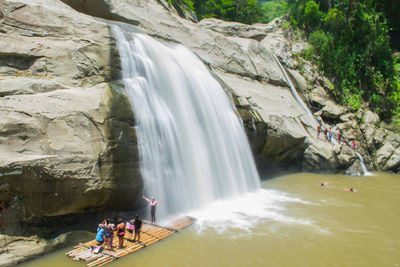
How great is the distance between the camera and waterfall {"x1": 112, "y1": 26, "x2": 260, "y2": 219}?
10.7 metres

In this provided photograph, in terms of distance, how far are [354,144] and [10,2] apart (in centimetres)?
2118

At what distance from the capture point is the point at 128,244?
8211 mm

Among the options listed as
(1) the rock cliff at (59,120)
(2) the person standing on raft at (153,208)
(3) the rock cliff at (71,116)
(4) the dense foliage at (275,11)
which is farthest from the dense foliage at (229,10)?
(2) the person standing on raft at (153,208)

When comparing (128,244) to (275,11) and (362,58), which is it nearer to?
(362,58)

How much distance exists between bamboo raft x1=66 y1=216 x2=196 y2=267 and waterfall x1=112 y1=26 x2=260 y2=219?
1.05 m

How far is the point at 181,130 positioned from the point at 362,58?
844 inches

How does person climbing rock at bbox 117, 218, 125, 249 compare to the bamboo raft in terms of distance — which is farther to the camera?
person climbing rock at bbox 117, 218, 125, 249

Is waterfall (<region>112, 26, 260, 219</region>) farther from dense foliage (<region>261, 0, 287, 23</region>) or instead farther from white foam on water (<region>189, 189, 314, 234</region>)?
dense foliage (<region>261, 0, 287, 23</region>)

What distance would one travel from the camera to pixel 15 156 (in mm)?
7512

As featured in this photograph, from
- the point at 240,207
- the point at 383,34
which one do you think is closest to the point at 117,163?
the point at 240,207

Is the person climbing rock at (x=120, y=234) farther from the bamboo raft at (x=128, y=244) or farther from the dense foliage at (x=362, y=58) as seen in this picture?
the dense foliage at (x=362, y=58)

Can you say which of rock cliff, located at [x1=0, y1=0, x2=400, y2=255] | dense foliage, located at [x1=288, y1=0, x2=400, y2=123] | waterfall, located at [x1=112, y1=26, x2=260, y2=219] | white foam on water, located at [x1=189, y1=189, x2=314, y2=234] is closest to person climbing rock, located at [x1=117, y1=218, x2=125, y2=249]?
rock cliff, located at [x1=0, y1=0, x2=400, y2=255]

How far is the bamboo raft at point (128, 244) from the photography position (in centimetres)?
736

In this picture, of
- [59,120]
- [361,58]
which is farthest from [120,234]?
[361,58]
